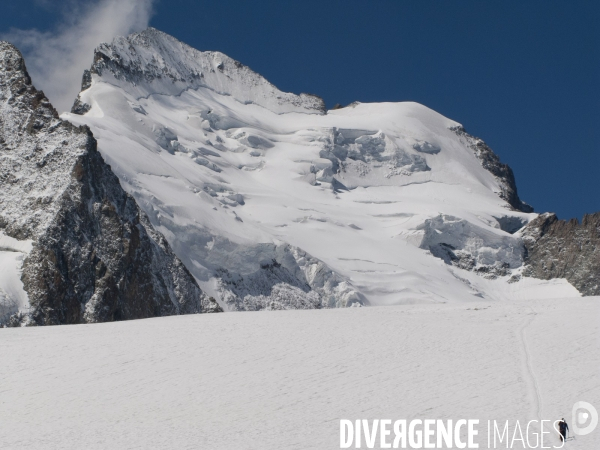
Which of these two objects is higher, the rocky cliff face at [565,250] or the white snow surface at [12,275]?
the rocky cliff face at [565,250]

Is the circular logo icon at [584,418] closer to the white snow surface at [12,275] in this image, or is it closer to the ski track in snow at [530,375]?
the ski track in snow at [530,375]

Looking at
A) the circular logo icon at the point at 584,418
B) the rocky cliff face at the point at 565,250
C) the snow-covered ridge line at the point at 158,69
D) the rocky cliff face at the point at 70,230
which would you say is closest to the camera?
the circular logo icon at the point at 584,418

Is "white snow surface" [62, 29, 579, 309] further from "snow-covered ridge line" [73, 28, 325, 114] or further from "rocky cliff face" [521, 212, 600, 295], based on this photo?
"rocky cliff face" [521, 212, 600, 295]

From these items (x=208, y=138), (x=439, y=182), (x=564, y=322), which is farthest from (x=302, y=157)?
(x=564, y=322)

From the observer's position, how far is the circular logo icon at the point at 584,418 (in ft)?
93.9

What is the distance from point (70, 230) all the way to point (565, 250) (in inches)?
3962

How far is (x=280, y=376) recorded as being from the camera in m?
36.9

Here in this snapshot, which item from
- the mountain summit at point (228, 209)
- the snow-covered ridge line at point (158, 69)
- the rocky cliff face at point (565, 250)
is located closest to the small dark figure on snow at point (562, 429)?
the mountain summit at point (228, 209)

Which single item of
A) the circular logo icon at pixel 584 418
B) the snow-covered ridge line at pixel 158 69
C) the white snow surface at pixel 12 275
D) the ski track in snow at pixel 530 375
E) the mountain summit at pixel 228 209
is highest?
the snow-covered ridge line at pixel 158 69

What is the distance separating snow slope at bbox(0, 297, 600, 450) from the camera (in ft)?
99.3

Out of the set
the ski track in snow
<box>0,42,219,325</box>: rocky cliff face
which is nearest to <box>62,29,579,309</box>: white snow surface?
<box>0,42,219,325</box>: rocky cliff face

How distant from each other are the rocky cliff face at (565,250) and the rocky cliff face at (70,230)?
253ft

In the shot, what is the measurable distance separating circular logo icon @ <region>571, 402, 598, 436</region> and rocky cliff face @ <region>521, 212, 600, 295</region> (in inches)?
4765

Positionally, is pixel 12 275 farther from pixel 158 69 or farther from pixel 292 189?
pixel 158 69
